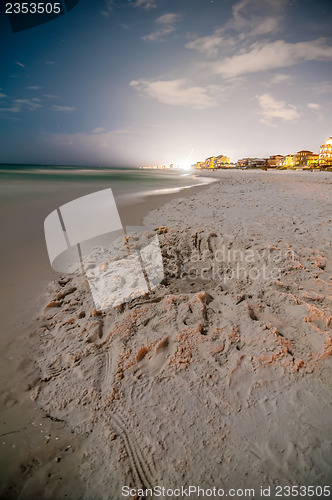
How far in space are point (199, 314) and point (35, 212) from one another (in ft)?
31.2

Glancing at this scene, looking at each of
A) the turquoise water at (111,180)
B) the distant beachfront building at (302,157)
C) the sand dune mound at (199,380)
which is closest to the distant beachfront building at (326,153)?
the distant beachfront building at (302,157)

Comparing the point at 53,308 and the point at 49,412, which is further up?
the point at 53,308

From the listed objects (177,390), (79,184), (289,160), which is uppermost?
(289,160)

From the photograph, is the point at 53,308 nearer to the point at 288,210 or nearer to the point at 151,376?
the point at 151,376

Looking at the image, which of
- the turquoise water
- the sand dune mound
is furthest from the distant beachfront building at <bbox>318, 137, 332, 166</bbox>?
the sand dune mound

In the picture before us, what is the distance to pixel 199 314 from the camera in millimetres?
2490

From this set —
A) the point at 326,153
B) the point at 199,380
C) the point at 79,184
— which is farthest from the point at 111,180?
the point at 326,153

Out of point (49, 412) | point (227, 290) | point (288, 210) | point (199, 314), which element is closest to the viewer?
point (49, 412)

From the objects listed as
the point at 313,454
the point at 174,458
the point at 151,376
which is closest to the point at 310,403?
the point at 313,454

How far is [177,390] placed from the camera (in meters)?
1.87

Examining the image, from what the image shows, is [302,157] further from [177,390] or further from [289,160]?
[177,390]

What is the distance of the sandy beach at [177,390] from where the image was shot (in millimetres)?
1470

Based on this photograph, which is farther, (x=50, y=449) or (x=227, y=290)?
(x=227, y=290)

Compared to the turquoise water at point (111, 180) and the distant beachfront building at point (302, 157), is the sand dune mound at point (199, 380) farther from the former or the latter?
the distant beachfront building at point (302, 157)
